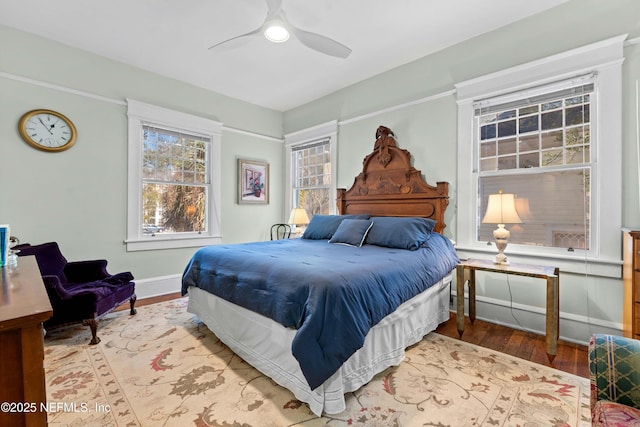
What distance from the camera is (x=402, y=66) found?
3713mm

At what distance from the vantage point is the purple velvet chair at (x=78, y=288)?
2.39 metres

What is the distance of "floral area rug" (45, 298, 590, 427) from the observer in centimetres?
158

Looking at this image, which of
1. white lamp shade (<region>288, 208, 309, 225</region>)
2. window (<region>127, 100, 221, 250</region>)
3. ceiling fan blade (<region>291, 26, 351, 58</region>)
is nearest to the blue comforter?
window (<region>127, 100, 221, 250</region>)

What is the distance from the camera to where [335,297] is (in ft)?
5.33

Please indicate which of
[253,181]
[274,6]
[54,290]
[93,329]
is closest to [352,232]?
[274,6]

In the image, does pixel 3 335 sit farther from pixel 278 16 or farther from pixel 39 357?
pixel 278 16

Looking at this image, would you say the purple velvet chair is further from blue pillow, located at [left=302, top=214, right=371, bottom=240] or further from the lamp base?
the lamp base

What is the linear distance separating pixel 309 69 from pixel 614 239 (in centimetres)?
363

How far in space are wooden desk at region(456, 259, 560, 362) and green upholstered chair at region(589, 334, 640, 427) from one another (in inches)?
44.0

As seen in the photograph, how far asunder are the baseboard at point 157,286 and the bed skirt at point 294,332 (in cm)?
152

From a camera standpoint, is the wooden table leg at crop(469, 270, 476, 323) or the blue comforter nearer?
the blue comforter

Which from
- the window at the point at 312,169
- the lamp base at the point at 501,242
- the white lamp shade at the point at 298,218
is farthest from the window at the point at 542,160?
the white lamp shade at the point at 298,218

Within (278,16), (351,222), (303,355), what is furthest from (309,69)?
(303,355)

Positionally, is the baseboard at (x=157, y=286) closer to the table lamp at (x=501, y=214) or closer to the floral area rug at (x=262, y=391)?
the floral area rug at (x=262, y=391)
